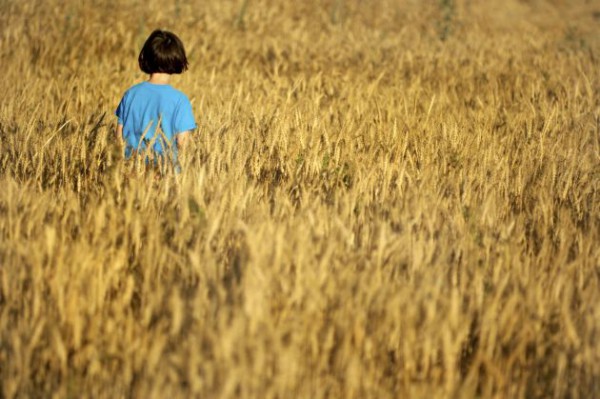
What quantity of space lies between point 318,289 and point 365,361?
22 centimetres

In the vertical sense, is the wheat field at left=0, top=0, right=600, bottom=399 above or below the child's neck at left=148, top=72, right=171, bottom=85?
below

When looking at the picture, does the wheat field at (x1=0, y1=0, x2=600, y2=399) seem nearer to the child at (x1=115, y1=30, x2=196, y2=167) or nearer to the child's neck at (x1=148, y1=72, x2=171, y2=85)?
the child at (x1=115, y1=30, x2=196, y2=167)

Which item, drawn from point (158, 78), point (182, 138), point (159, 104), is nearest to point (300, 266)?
point (182, 138)

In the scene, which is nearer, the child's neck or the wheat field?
the wheat field

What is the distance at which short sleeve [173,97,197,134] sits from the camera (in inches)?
128

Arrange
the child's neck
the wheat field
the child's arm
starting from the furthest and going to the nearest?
the child's neck < the child's arm < the wheat field

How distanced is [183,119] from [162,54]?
309mm

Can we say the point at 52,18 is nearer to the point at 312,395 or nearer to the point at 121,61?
the point at 121,61

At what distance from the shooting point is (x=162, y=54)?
3.26m

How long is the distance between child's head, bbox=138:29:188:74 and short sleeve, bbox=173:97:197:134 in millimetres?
184

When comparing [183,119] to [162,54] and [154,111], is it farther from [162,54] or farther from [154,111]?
[162,54]

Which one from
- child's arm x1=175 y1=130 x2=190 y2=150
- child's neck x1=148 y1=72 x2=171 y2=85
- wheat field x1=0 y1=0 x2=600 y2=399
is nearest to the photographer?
wheat field x1=0 y1=0 x2=600 y2=399

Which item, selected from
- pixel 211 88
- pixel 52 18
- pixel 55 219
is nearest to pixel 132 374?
pixel 55 219

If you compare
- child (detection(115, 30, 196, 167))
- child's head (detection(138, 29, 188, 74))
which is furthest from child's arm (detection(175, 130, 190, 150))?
child's head (detection(138, 29, 188, 74))
